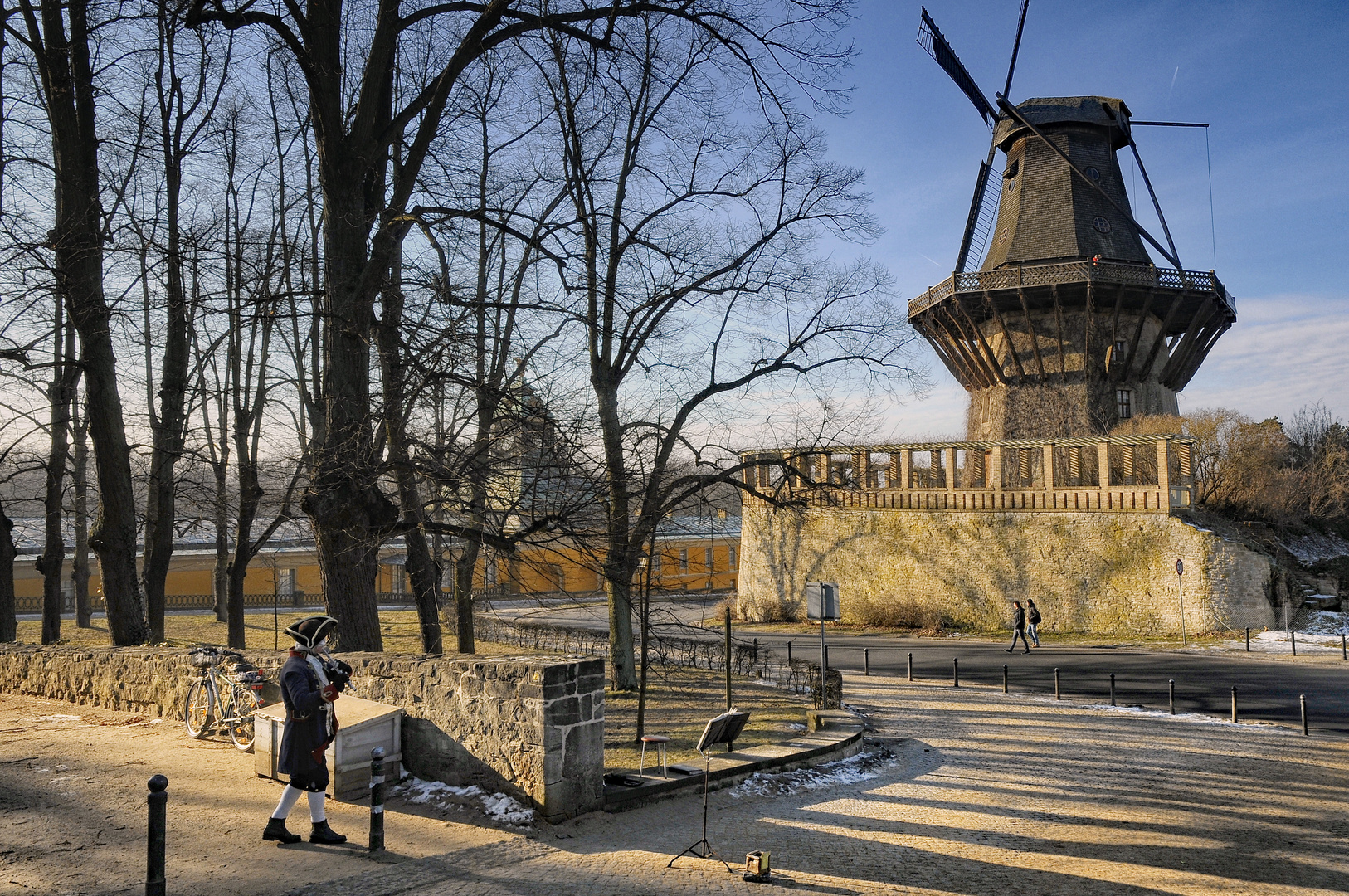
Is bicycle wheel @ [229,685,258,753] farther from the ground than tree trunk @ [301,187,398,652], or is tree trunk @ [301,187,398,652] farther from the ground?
tree trunk @ [301,187,398,652]

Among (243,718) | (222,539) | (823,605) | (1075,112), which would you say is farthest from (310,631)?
(1075,112)

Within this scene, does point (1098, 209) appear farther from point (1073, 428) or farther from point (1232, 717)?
point (1232, 717)

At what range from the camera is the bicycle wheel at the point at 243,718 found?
9.64 meters

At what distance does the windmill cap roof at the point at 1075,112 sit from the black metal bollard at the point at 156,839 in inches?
1558

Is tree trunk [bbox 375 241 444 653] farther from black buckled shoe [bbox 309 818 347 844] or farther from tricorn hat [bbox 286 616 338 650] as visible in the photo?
black buckled shoe [bbox 309 818 347 844]

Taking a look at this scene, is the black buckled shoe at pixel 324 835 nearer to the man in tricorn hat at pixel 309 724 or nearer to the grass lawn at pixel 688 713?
the man in tricorn hat at pixel 309 724

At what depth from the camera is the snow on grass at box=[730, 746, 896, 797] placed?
9688 millimetres

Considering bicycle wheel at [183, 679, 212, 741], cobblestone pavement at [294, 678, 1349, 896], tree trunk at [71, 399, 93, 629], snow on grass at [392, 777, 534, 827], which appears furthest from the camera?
tree trunk at [71, 399, 93, 629]

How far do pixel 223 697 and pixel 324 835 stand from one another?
4.04 m

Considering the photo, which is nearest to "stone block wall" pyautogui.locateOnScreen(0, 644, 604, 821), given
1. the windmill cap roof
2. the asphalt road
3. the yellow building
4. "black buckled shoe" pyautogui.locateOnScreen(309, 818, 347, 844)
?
"black buckled shoe" pyautogui.locateOnScreen(309, 818, 347, 844)

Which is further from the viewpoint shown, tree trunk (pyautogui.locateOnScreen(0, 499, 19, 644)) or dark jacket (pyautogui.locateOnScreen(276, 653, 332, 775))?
tree trunk (pyautogui.locateOnScreen(0, 499, 19, 644))

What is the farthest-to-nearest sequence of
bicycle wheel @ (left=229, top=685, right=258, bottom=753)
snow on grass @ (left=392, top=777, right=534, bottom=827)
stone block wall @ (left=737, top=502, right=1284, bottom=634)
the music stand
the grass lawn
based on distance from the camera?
1. stone block wall @ (left=737, top=502, right=1284, bottom=634)
2. the grass lawn
3. bicycle wheel @ (left=229, top=685, right=258, bottom=753)
4. snow on grass @ (left=392, top=777, right=534, bottom=827)
5. the music stand

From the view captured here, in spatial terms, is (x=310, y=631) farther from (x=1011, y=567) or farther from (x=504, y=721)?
(x=1011, y=567)

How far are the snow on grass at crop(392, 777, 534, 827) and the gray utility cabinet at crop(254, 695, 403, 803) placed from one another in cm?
26
